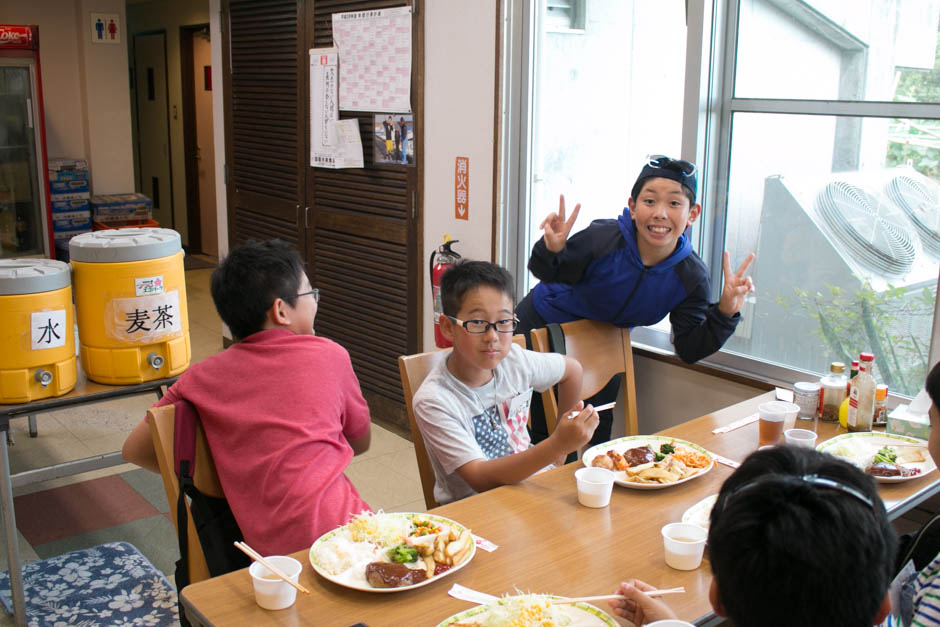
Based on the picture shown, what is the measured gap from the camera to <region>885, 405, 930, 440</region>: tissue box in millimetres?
2123

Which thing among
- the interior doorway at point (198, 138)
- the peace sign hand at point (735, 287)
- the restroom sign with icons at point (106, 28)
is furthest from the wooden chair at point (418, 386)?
the interior doorway at point (198, 138)

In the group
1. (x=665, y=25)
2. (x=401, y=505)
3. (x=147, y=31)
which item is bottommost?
(x=401, y=505)

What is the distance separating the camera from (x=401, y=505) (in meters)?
3.39

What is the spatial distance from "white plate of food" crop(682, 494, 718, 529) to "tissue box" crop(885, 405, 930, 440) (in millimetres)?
720

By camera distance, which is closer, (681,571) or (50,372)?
(681,571)

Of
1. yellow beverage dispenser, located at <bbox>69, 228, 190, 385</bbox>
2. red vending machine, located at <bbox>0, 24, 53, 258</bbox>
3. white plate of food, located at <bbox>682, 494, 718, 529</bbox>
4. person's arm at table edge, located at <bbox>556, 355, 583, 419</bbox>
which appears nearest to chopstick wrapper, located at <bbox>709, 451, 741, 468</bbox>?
white plate of food, located at <bbox>682, 494, 718, 529</bbox>

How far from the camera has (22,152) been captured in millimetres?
6188

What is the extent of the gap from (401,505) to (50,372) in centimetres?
144

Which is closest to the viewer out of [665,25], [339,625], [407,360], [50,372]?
[339,625]

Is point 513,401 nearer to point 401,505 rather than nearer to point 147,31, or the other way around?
point 401,505

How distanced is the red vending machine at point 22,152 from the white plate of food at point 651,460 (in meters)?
5.52

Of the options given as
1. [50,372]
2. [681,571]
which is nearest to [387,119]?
[50,372]

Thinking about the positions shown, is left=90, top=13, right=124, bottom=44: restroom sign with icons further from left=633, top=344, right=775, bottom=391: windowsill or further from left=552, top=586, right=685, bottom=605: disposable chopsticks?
left=552, top=586, right=685, bottom=605: disposable chopsticks

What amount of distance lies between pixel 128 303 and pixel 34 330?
0.83 ft
